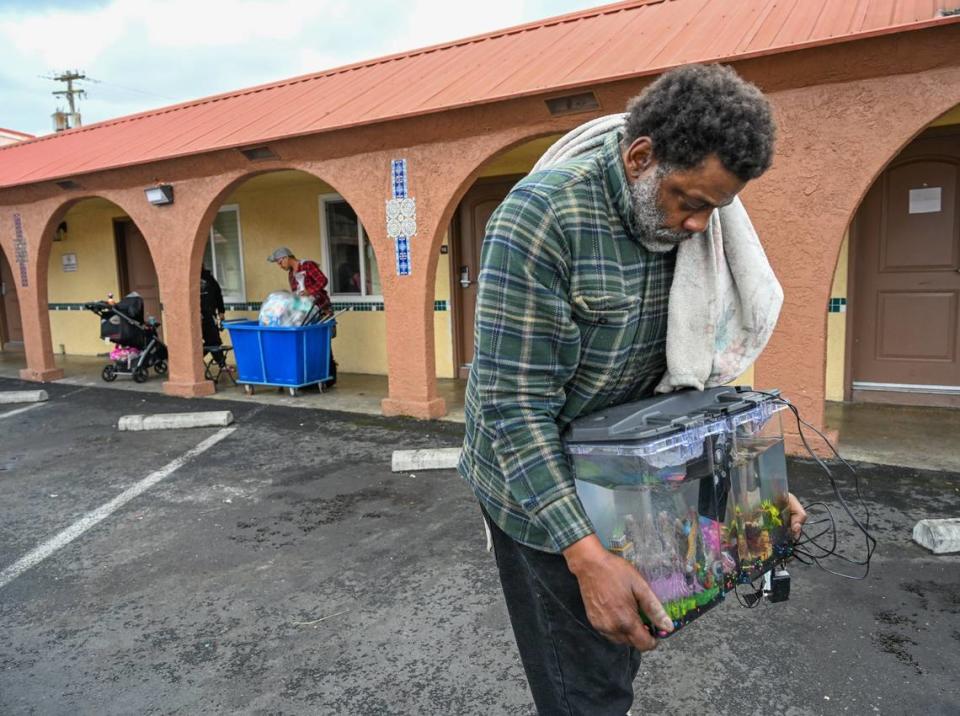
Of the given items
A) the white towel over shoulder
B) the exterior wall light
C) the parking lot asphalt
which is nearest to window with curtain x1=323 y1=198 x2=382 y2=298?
the exterior wall light

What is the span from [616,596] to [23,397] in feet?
31.4

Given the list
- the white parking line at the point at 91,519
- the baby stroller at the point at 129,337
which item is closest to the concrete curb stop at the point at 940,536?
the white parking line at the point at 91,519

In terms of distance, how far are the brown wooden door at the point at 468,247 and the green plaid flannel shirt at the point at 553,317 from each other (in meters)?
7.26

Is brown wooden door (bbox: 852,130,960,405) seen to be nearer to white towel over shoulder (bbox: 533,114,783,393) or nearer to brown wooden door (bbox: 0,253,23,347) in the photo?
white towel over shoulder (bbox: 533,114,783,393)

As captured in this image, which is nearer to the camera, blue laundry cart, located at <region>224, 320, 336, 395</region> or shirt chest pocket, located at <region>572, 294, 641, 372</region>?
shirt chest pocket, located at <region>572, 294, 641, 372</region>

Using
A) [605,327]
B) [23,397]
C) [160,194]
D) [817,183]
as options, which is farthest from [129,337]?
[605,327]

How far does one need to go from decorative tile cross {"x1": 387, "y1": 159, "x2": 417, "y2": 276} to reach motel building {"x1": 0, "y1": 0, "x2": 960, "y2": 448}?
22 mm

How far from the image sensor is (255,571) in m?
3.76

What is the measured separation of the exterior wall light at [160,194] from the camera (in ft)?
26.9

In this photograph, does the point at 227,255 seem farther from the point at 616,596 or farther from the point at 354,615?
the point at 616,596

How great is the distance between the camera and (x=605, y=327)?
4.76ft

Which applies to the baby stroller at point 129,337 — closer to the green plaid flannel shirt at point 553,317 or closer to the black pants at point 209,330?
the black pants at point 209,330

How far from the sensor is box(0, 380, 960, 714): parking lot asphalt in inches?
103

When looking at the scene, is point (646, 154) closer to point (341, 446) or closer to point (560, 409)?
point (560, 409)
